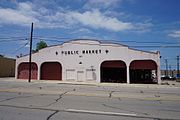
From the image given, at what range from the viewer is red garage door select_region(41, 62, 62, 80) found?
39.2 meters

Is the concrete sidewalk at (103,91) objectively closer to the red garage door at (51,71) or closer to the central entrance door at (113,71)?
the central entrance door at (113,71)

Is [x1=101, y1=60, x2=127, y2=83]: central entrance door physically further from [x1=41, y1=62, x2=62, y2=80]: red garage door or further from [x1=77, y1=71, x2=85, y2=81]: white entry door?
[x1=41, y1=62, x2=62, y2=80]: red garage door

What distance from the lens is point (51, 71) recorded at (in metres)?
39.6

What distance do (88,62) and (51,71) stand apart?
747 centimetres

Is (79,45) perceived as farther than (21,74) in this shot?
No

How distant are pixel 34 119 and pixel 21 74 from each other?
3573 centimetres

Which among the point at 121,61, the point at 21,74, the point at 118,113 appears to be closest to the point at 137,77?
the point at 121,61

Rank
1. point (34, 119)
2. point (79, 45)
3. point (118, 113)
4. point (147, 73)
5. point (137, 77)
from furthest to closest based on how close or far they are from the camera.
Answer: point (147, 73), point (137, 77), point (79, 45), point (118, 113), point (34, 119)

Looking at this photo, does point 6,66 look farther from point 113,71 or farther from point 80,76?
point 113,71

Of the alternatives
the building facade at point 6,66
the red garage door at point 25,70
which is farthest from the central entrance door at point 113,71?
the building facade at point 6,66

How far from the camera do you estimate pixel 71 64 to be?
1471 inches

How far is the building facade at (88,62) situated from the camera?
34.8 meters

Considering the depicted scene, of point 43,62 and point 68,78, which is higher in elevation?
point 43,62

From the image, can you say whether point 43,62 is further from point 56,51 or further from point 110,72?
point 110,72
